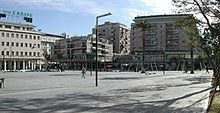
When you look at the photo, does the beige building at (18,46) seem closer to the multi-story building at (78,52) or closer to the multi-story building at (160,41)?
the multi-story building at (78,52)

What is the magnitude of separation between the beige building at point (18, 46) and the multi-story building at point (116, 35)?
5168 centimetres

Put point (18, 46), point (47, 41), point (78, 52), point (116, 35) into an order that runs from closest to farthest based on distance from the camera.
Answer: point (18, 46) < point (78, 52) < point (116, 35) < point (47, 41)

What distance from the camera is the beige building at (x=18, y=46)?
4732 inches

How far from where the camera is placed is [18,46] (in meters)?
125

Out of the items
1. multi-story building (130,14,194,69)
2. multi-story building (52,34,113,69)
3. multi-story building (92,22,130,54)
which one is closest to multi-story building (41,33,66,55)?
multi-story building (52,34,113,69)

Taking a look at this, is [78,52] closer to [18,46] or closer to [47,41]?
[18,46]

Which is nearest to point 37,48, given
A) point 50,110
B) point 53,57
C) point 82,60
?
point 82,60

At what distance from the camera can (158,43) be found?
147 m

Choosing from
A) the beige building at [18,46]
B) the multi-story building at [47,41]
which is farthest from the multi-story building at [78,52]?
the beige building at [18,46]

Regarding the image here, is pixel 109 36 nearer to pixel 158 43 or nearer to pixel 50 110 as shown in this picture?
pixel 158 43

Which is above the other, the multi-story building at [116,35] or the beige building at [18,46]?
the multi-story building at [116,35]

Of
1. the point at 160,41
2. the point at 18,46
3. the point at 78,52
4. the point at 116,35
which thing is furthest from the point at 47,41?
the point at 160,41

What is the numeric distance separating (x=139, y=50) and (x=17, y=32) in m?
57.9

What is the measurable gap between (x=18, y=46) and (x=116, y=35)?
213 ft
